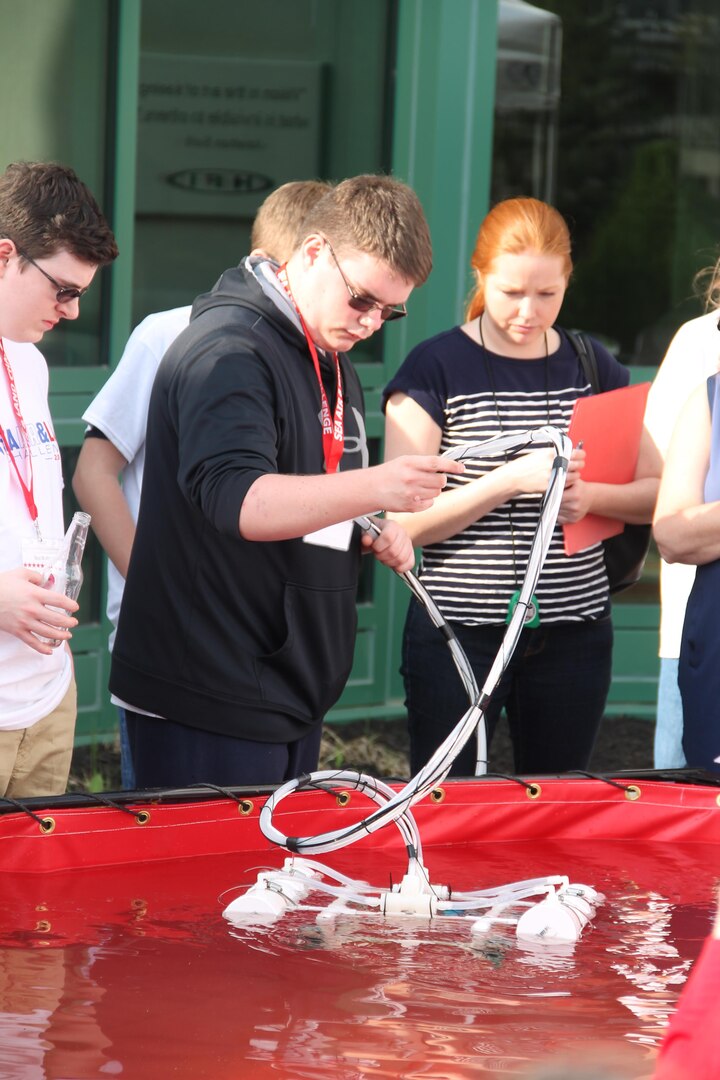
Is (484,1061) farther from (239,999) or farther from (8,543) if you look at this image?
(8,543)

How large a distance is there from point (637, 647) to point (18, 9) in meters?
2.98

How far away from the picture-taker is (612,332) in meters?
5.90

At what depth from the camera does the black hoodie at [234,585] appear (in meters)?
2.54

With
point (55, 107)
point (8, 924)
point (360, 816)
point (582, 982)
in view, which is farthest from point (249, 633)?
point (55, 107)

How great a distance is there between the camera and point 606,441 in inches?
129

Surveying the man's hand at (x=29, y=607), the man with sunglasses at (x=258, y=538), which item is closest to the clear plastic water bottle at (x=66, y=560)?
the man's hand at (x=29, y=607)

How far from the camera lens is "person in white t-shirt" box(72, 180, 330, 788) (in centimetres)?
319

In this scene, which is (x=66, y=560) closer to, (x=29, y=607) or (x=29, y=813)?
(x=29, y=607)

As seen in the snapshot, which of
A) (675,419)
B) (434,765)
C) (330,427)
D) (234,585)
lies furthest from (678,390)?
(434,765)

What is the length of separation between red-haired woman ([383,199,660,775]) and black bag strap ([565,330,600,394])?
2.3 inches

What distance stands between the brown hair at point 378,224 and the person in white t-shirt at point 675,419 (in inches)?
42.6

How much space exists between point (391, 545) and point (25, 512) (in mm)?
592

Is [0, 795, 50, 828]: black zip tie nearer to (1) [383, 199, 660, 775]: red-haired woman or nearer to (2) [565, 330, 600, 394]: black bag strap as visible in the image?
(1) [383, 199, 660, 775]: red-haired woman

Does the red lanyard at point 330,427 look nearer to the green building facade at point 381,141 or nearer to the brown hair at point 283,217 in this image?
the brown hair at point 283,217
